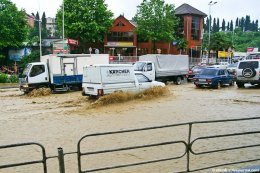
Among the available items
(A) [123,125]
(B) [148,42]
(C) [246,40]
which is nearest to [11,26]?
(B) [148,42]

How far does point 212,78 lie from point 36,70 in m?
12.5

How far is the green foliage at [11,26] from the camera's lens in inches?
1702

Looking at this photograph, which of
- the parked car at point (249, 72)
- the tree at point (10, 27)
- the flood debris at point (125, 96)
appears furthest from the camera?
the tree at point (10, 27)

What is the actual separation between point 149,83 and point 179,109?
10.5ft

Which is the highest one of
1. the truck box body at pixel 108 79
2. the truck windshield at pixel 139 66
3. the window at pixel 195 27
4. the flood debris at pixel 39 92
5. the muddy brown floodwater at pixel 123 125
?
the window at pixel 195 27

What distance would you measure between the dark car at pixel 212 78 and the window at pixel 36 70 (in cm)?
1120

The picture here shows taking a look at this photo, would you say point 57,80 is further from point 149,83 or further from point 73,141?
point 73,141

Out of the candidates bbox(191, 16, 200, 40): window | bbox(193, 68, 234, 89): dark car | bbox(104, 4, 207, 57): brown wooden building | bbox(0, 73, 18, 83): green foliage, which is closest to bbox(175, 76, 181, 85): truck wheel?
bbox(193, 68, 234, 89): dark car

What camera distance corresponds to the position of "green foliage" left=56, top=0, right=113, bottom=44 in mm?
50469

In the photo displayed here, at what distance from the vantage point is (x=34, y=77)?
20703 millimetres

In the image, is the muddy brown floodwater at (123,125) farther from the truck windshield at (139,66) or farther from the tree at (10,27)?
the tree at (10,27)

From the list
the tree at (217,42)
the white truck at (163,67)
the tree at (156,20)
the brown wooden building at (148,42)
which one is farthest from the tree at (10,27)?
the tree at (217,42)

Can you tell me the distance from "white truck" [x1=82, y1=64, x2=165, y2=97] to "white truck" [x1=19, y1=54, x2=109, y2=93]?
17.6ft

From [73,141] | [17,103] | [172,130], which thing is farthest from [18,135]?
[17,103]
